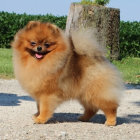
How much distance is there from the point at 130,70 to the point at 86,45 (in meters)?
8.46

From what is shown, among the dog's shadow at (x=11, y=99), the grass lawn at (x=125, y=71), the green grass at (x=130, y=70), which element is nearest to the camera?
the dog's shadow at (x=11, y=99)

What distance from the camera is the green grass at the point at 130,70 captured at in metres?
11.5

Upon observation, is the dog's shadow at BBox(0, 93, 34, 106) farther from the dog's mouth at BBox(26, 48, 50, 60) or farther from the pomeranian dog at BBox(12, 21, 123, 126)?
the dog's mouth at BBox(26, 48, 50, 60)

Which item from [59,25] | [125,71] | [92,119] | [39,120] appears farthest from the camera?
[59,25]

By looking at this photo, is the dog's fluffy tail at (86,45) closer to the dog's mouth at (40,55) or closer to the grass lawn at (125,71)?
the dog's mouth at (40,55)

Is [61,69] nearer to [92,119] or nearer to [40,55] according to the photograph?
[40,55]

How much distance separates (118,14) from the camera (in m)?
14.9

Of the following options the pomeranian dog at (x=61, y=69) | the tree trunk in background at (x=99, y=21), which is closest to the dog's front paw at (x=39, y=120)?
the pomeranian dog at (x=61, y=69)

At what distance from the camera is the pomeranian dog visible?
211 inches

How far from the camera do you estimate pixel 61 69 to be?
5402 mm

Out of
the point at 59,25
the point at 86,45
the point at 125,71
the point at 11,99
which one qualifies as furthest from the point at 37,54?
the point at 59,25

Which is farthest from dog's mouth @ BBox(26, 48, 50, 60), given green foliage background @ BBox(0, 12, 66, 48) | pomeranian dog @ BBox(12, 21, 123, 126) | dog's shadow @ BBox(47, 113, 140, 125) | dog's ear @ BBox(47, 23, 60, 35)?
green foliage background @ BBox(0, 12, 66, 48)

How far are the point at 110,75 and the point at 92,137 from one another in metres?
0.99

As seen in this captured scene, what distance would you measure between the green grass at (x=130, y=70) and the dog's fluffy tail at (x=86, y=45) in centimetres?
302
